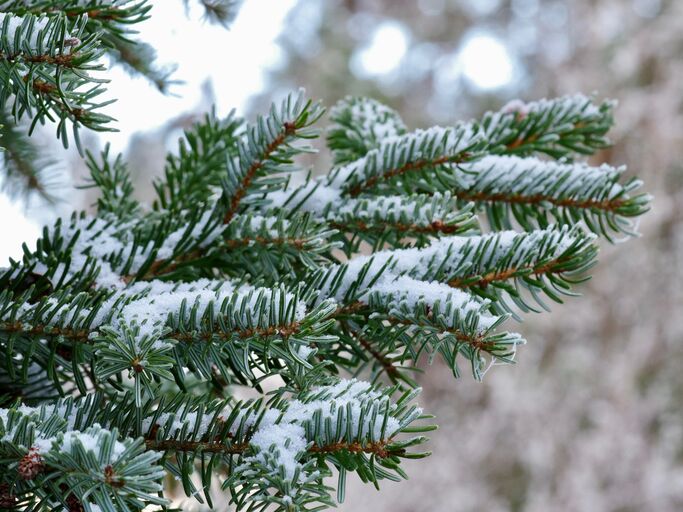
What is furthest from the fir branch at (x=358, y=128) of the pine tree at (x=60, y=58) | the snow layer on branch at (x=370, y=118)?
the pine tree at (x=60, y=58)

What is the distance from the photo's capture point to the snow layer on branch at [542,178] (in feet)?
1.39

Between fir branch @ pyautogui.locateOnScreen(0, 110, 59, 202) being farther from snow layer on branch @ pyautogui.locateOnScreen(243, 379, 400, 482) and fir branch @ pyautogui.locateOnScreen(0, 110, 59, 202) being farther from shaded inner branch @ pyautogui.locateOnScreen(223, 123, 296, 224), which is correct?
snow layer on branch @ pyautogui.locateOnScreen(243, 379, 400, 482)

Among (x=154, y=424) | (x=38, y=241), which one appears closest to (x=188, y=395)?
(x=154, y=424)

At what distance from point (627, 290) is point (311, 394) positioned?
276 cm

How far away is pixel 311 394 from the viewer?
29 cm

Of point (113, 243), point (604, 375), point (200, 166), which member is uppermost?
point (604, 375)

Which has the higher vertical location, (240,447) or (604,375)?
(604,375)

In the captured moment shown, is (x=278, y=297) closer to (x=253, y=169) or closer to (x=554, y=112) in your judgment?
(x=253, y=169)

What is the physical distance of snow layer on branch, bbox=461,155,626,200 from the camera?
425mm

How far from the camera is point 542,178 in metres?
0.43

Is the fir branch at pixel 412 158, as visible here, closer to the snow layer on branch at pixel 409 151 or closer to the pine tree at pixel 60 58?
the snow layer on branch at pixel 409 151

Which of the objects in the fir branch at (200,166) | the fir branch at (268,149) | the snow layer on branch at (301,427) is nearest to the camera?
the snow layer on branch at (301,427)

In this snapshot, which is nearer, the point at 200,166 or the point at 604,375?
the point at 200,166

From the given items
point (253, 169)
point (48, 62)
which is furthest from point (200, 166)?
point (48, 62)
